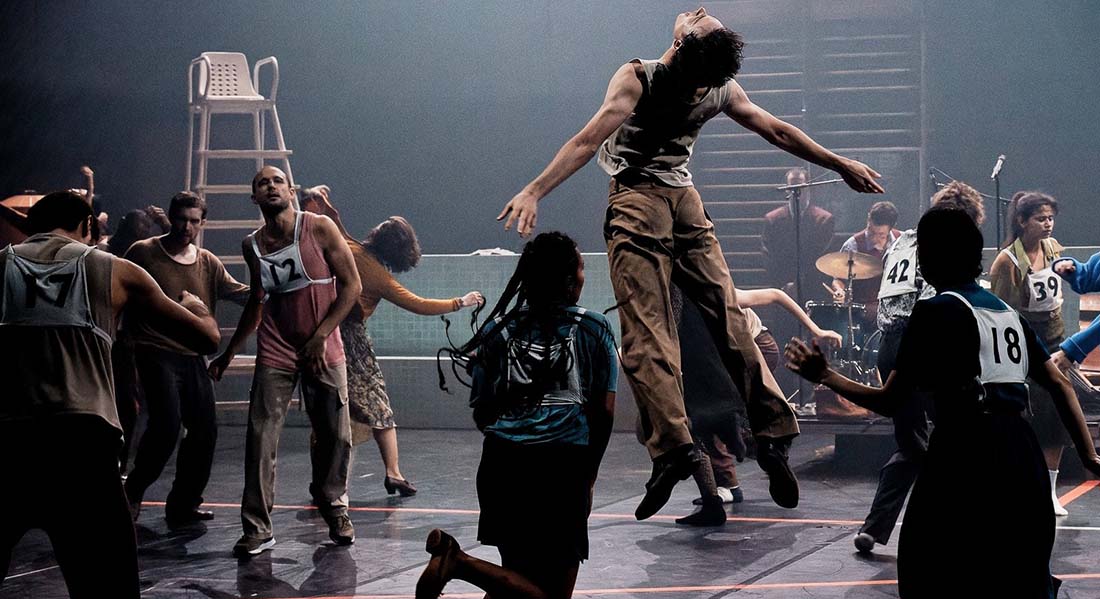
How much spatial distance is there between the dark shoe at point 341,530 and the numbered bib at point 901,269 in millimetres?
2998

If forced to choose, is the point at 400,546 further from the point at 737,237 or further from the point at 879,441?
the point at 737,237

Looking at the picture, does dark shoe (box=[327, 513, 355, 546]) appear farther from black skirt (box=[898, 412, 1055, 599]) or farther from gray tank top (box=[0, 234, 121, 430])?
black skirt (box=[898, 412, 1055, 599])

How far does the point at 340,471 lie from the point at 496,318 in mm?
2675

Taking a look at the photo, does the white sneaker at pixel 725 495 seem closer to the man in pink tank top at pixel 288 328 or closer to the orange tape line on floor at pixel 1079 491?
the orange tape line on floor at pixel 1079 491

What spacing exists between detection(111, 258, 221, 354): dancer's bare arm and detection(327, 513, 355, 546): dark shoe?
8.71ft

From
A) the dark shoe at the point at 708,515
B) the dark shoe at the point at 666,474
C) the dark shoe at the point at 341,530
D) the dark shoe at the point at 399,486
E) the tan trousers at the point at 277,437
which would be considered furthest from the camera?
the dark shoe at the point at 399,486

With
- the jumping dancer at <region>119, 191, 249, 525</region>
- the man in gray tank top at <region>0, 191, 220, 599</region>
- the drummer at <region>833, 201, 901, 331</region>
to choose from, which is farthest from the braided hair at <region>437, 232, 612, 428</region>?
the drummer at <region>833, 201, 901, 331</region>

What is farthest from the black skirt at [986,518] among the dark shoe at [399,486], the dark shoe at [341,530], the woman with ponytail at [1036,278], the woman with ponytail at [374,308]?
the dark shoe at [399,486]

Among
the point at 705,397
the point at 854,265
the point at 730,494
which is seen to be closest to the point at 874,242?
the point at 854,265

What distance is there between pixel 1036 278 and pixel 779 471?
3544 millimetres

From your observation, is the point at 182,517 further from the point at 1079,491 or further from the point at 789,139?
the point at 1079,491

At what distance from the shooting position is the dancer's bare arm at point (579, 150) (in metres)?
3.75

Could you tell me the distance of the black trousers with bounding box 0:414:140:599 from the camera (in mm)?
3721

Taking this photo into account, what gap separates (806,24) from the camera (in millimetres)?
13258
